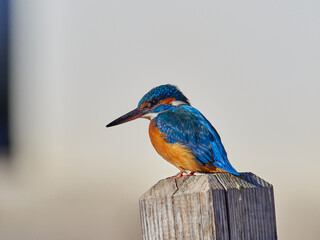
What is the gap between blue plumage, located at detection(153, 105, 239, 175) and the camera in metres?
2.10

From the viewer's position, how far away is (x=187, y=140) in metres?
2.19

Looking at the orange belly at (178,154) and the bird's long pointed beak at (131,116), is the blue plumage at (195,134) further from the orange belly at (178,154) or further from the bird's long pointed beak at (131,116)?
the bird's long pointed beak at (131,116)

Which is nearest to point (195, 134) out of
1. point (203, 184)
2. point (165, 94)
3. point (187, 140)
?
point (187, 140)

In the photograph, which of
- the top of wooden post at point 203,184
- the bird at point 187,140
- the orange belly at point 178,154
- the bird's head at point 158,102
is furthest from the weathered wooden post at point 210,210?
the bird's head at point 158,102

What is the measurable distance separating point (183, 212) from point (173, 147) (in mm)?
838

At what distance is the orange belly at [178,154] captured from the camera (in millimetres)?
2119

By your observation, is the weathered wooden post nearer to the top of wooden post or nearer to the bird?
the top of wooden post

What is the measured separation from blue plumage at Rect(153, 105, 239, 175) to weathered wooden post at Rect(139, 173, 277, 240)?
0.56 meters

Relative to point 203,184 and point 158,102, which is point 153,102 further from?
point 203,184

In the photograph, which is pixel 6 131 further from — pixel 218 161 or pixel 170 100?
pixel 218 161

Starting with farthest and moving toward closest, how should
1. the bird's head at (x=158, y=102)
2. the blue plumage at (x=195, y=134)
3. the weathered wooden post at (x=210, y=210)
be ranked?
the bird's head at (x=158, y=102) → the blue plumage at (x=195, y=134) → the weathered wooden post at (x=210, y=210)

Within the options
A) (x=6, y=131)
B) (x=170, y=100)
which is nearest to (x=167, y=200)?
(x=170, y=100)

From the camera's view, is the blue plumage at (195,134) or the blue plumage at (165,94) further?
the blue plumage at (165,94)

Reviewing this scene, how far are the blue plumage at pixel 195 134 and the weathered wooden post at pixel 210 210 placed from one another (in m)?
0.56
